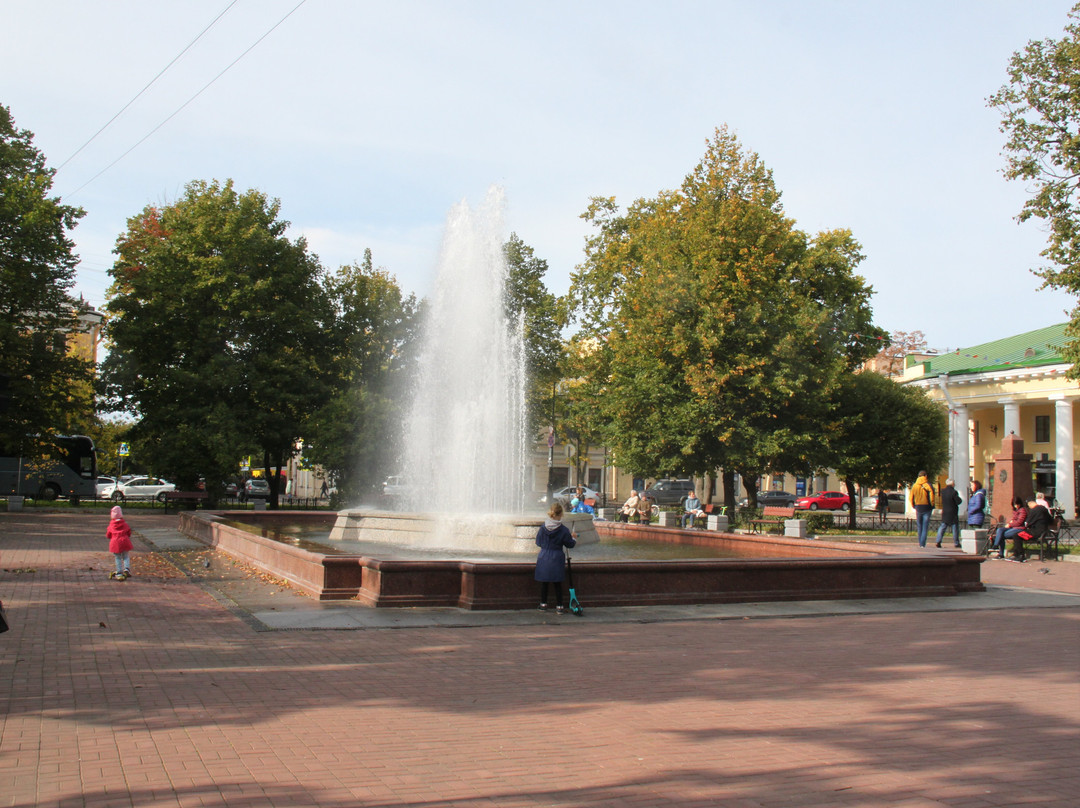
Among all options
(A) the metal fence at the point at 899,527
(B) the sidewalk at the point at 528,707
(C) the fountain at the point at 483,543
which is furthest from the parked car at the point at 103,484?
(B) the sidewalk at the point at 528,707

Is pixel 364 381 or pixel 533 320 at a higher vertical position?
pixel 533 320

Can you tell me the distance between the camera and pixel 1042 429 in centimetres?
5159

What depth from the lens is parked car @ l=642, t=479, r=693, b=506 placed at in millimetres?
56812

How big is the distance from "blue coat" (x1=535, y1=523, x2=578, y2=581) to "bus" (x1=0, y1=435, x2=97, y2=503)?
38912 millimetres

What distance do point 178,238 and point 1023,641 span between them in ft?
116

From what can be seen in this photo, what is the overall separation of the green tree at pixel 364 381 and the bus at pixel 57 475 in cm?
1475

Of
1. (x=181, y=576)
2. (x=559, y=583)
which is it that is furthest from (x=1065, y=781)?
(x=181, y=576)

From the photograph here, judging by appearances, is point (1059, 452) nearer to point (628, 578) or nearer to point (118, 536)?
point (628, 578)

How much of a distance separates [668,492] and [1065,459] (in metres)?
22.7

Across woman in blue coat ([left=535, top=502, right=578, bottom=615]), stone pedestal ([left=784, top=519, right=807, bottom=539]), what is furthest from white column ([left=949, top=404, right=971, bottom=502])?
woman in blue coat ([left=535, top=502, right=578, bottom=615])

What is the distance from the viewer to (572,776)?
532 cm

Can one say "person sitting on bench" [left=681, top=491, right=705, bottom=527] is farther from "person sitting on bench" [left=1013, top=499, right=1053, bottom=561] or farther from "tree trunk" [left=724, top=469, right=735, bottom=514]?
"person sitting on bench" [left=1013, top=499, right=1053, bottom=561]

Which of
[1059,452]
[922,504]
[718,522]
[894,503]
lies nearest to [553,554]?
[718,522]

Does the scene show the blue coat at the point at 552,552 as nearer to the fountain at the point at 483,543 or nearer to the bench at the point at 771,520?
the fountain at the point at 483,543
